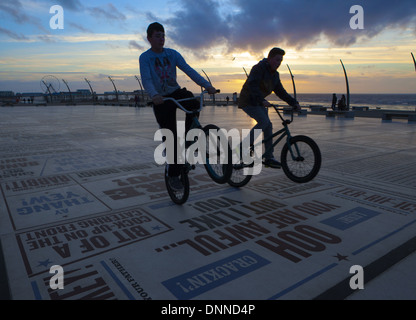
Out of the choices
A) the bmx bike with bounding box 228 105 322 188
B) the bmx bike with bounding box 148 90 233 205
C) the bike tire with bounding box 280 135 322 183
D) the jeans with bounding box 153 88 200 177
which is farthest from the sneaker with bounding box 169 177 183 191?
the bike tire with bounding box 280 135 322 183

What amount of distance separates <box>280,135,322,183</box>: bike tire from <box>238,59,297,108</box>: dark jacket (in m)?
0.77

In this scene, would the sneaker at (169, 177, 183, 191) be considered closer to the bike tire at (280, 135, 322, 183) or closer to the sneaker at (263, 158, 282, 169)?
the sneaker at (263, 158, 282, 169)

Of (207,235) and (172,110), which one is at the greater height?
(172,110)

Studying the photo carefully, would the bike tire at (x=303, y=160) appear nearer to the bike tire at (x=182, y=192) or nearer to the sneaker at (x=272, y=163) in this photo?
the sneaker at (x=272, y=163)

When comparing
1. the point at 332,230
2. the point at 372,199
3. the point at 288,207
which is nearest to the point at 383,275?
the point at 332,230

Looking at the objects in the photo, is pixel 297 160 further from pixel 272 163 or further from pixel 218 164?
pixel 218 164

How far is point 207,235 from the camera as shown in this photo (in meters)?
2.99

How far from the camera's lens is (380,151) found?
7262 millimetres

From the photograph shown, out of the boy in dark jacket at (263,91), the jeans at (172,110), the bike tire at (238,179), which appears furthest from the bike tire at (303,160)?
the jeans at (172,110)

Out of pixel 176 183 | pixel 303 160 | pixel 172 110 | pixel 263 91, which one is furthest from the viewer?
pixel 263 91

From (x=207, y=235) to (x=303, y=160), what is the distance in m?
1.90

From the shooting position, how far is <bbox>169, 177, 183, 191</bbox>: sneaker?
3.78m

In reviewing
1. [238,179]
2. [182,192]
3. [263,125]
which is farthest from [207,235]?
[263,125]
